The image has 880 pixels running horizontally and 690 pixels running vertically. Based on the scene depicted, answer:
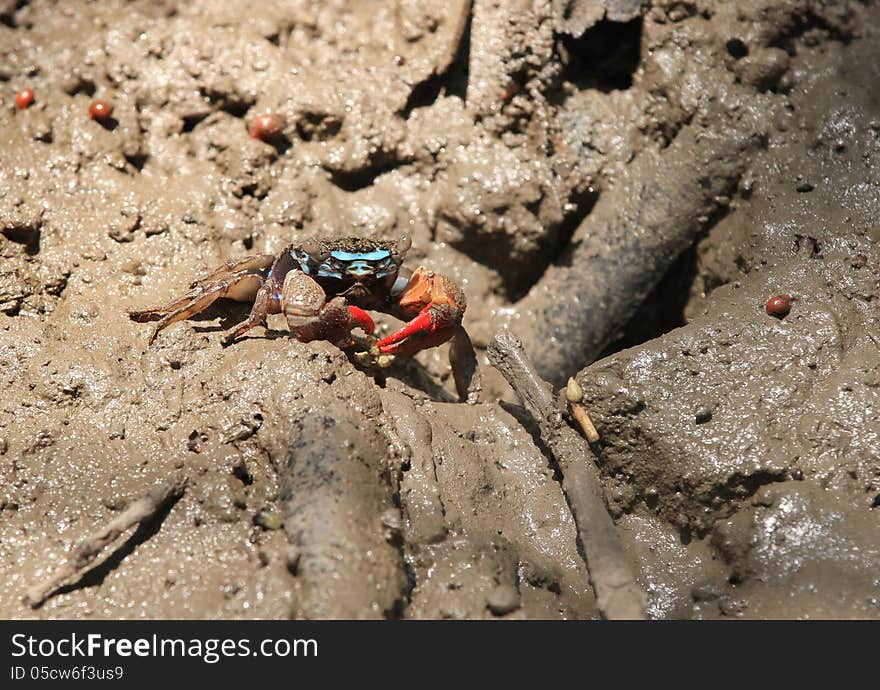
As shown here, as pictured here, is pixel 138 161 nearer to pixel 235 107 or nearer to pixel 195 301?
pixel 235 107

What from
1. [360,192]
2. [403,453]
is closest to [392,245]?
[360,192]

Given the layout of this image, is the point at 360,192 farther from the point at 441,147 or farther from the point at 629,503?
the point at 629,503

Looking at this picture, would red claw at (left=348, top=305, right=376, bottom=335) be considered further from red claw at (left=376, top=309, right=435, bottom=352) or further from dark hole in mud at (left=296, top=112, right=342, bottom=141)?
dark hole in mud at (left=296, top=112, right=342, bottom=141)

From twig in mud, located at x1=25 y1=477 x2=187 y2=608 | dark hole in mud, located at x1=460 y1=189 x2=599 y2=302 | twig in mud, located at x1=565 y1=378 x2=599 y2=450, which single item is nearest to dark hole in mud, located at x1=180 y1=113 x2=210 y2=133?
dark hole in mud, located at x1=460 y1=189 x2=599 y2=302

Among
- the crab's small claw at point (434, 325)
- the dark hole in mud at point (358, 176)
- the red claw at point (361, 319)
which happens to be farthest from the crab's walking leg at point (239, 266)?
the dark hole in mud at point (358, 176)

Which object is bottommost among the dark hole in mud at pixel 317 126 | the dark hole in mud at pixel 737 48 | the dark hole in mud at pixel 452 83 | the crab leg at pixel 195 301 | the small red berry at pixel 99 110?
the crab leg at pixel 195 301

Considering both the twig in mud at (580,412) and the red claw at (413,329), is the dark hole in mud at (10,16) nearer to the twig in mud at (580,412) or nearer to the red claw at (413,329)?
the red claw at (413,329)
